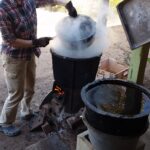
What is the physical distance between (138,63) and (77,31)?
3.19ft

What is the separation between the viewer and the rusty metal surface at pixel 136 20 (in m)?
2.54

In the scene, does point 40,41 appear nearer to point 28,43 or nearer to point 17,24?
point 28,43

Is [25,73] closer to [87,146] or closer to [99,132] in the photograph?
[87,146]

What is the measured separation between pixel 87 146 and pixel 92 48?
50.7 inches

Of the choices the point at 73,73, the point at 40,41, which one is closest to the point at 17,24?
the point at 40,41

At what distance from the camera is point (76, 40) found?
11.7 feet

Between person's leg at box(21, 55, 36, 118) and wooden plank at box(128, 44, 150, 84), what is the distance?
5.42ft

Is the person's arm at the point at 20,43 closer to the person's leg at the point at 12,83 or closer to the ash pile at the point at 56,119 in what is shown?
the person's leg at the point at 12,83

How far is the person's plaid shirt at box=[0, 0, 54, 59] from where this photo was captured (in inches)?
139

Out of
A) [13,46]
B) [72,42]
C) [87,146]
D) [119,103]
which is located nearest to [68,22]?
[72,42]

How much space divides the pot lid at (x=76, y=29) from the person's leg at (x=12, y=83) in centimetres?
69

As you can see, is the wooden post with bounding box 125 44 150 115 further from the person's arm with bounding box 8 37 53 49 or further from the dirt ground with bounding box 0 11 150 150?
the dirt ground with bounding box 0 11 150 150

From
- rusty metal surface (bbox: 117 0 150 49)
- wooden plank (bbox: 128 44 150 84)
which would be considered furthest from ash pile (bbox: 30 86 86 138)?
rusty metal surface (bbox: 117 0 150 49)

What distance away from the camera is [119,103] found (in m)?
3.10
